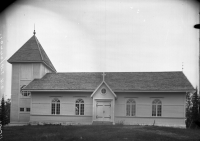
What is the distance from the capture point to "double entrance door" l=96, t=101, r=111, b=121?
75.5ft

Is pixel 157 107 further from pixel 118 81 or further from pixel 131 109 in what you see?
pixel 118 81

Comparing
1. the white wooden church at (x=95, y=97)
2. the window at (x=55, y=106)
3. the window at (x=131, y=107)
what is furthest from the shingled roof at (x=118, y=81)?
the window at (x=131, y=107)

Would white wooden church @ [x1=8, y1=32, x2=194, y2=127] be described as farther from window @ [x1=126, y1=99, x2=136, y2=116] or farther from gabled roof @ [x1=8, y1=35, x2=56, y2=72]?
gabled roof @ [x1=8, y1=35, x2=56, y2=72]

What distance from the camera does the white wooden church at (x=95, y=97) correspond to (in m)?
22.7

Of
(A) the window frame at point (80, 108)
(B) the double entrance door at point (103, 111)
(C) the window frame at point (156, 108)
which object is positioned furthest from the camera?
(A) the window frame at point (80, 108)

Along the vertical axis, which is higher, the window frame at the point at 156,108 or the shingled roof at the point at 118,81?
the shingled roof at the point at 118,81

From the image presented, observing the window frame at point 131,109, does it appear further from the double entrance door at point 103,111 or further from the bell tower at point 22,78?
the bell tower at point 22,78

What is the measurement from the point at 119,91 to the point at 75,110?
484 centimetres

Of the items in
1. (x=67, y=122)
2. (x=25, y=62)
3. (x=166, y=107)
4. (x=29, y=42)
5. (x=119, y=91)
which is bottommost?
(x=67, y=122)

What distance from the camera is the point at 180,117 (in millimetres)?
22344

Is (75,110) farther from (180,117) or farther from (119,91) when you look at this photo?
(180,117)

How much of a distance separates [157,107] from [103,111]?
5269 mm

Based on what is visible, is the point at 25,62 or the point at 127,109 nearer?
the point at 127,109

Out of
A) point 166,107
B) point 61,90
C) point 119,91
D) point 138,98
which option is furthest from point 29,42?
point 166,107
